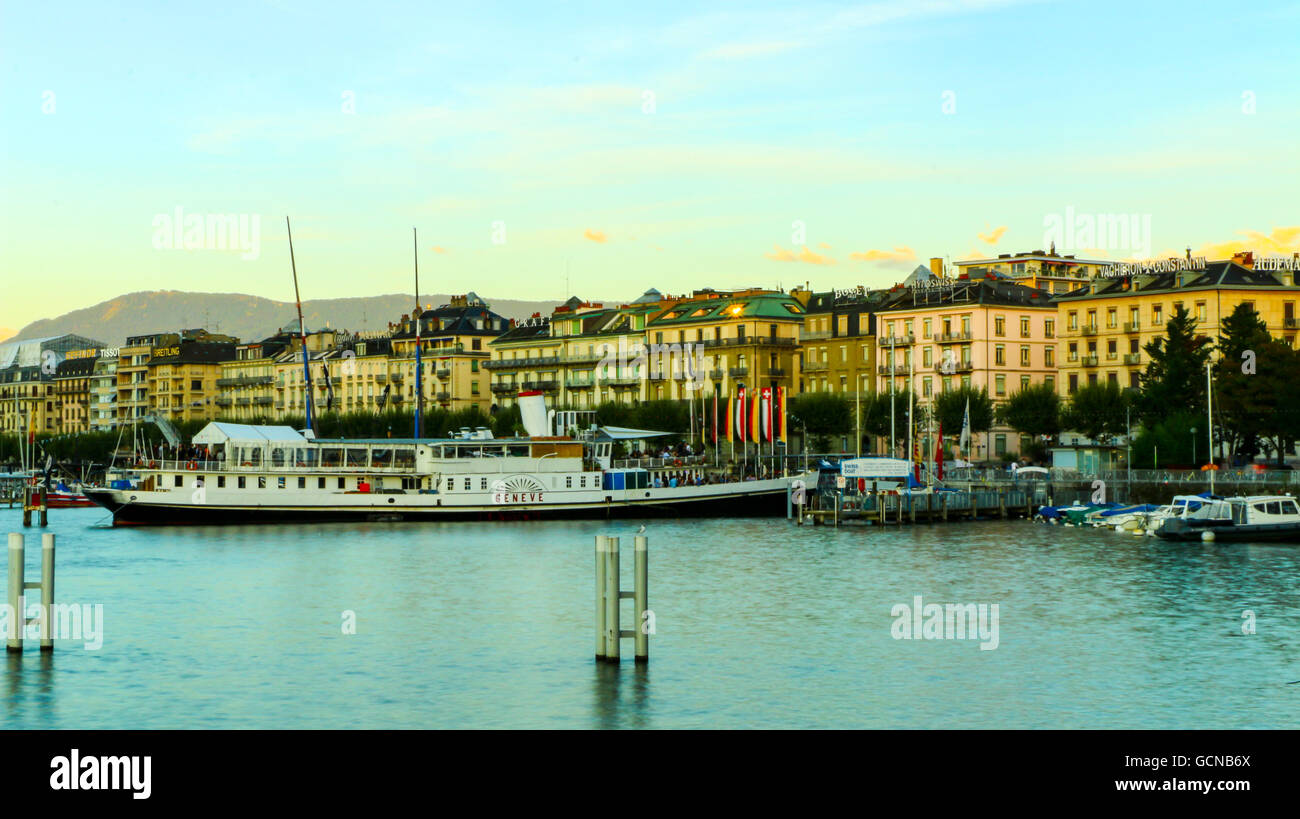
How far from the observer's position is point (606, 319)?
490ft

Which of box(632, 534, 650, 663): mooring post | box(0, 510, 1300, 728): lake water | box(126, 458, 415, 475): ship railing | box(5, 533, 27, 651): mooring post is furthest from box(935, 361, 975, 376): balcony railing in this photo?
box(5, 533, 27, 651): mooring post

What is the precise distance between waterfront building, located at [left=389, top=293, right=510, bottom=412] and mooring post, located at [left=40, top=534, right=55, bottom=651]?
4912 inches

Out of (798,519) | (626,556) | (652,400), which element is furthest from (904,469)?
(652,400)

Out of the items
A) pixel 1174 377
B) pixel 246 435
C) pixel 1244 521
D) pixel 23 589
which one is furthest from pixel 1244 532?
pixel 23 589

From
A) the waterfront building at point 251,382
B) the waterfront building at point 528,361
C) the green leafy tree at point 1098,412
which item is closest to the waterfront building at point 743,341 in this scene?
the waterfront building at point 528,361

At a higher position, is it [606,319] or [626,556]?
[606,319]

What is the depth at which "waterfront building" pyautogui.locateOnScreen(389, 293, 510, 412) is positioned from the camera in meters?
160

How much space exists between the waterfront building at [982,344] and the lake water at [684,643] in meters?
59.6

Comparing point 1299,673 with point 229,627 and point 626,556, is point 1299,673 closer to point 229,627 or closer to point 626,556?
point 229,627

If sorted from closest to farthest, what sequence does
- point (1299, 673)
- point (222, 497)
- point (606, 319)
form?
point (1299, 673)
point (222, 497)
point (606, 319)

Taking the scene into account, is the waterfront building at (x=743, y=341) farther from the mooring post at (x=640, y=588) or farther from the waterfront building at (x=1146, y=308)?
the mooring post at (x=640, y=588)

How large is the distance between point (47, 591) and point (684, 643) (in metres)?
12.1
